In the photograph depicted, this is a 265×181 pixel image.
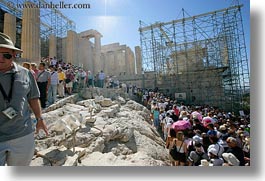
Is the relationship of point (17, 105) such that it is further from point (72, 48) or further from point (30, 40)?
point (72, 48)

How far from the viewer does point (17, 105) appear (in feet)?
5.70

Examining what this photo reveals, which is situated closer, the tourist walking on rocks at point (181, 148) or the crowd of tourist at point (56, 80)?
the tourist walking on rocks at point (181, 148)

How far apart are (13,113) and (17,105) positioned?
8 centimetres

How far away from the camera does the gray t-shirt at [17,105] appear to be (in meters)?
1.70

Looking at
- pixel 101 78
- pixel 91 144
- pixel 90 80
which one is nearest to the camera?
pixel 91 144

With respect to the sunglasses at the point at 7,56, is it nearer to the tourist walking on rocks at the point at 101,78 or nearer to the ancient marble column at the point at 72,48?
the tourist walking on rocks at the point at 101,78

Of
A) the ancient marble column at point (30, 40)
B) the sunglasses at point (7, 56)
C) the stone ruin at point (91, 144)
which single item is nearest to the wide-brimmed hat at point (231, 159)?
the stone ruin at point (91, 144)

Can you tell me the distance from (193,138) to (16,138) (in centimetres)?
246

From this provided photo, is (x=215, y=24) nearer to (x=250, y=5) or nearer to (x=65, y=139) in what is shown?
(x=250, y=5)

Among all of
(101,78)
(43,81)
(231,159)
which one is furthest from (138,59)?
(231,159)

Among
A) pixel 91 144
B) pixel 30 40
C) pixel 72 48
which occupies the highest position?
pixel 72 48

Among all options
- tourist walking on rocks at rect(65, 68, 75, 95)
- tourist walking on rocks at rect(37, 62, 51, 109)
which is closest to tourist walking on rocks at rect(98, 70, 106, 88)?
tourist walking on rocks at rect(65, 68, 75, 95)

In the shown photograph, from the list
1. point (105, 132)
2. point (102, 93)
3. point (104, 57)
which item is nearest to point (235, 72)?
point (102, 93)

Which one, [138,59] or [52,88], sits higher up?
[138,59]
